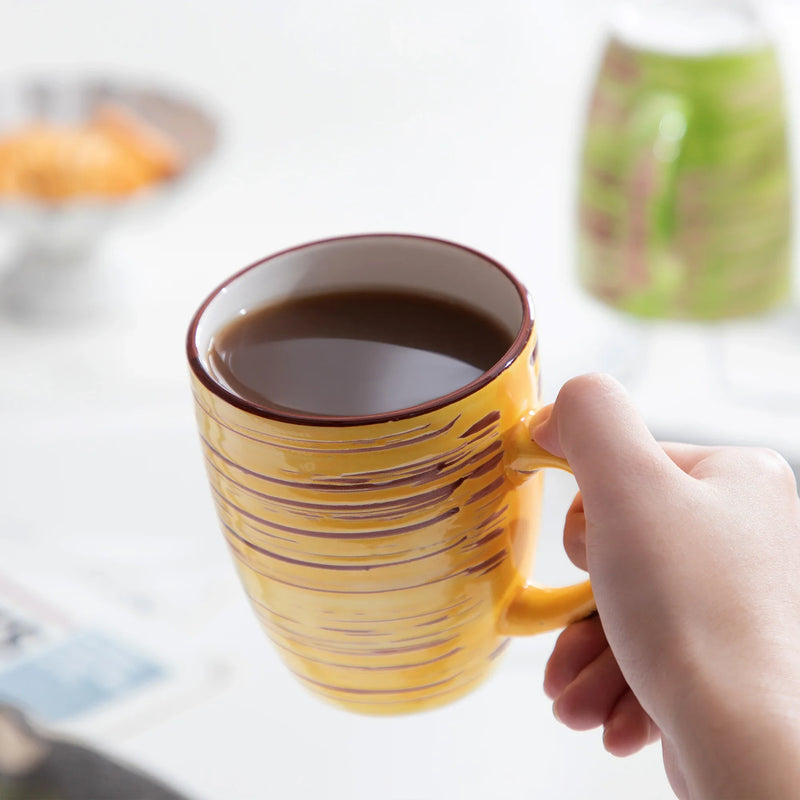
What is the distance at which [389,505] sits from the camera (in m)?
0.41

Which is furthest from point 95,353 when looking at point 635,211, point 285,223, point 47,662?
point 635,211

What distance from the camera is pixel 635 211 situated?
807 millimetres

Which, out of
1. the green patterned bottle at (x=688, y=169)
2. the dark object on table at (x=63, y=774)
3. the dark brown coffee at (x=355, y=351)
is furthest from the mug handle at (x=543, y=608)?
the green patterned bottle at (x=688, y=169)

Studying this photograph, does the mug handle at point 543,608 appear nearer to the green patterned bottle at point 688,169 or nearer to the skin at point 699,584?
the skin at point 699,584

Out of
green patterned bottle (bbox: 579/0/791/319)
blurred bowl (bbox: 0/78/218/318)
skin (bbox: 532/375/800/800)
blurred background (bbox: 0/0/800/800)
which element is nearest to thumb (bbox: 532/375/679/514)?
skin (bbox: 532/375/800/800)

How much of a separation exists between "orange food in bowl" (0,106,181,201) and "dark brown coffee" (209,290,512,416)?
0.63m

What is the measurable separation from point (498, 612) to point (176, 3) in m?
1.50

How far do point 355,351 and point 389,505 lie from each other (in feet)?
0.34

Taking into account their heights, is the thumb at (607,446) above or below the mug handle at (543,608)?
above

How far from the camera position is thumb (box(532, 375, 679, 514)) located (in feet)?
1.31

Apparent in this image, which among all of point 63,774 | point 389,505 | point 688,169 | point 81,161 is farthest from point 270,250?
point 389,505

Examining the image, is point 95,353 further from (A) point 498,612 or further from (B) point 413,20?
(B) point 413,20

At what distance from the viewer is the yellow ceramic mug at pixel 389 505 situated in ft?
1.33

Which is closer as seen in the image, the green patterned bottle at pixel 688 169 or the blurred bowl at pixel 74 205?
the green patterned bottle at pixel 688 169
